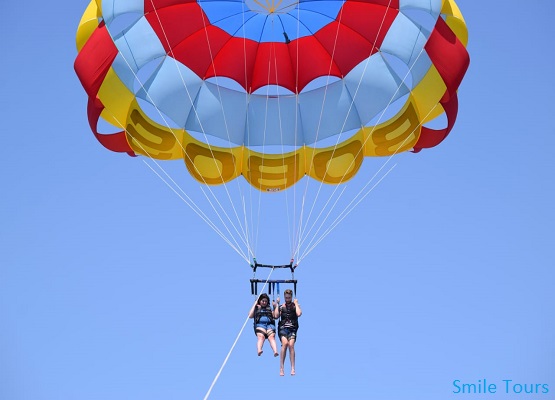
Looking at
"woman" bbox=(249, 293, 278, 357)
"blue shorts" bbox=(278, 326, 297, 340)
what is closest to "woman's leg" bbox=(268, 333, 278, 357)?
"woman" bbox=(249, 293, 278, 357)

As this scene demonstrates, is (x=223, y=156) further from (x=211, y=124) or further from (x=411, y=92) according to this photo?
(x=411, y=92)

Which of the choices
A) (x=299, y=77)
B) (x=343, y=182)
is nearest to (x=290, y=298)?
(x=343, y=182)

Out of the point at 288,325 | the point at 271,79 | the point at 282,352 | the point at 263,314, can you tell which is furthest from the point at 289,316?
the point at 271,79

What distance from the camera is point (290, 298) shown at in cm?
1280

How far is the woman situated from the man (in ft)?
0.29

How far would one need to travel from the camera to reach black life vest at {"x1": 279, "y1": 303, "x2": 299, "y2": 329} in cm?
1256

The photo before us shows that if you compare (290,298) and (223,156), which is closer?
(290,298)

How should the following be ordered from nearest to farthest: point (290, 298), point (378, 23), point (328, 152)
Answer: point (290, 298) < point (378, 23) < point (328, 152)

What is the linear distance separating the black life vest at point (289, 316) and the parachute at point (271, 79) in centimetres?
270

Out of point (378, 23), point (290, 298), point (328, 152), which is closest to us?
point (290, 298)

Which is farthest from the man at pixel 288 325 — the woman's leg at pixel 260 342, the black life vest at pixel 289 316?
the woman's leg at pixel 260 342

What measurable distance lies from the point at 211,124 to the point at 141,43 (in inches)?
62.2

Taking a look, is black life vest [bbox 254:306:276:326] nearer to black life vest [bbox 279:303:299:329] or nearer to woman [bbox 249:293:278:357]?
woman [bbox 249:293:278:357]

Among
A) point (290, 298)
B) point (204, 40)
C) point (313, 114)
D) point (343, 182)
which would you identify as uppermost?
point (204, 40)
